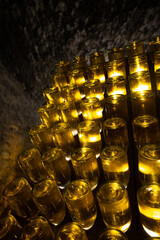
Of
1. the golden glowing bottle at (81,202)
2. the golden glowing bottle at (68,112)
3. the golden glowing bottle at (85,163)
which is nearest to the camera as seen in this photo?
the golden glowing bottle at (81,202)

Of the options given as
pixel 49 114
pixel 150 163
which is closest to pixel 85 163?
pixel 150 163

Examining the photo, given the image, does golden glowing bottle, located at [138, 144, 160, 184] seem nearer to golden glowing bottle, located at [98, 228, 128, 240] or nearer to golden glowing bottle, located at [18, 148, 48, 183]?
golden glowing bottle, located at [98, 228, 128, 240]

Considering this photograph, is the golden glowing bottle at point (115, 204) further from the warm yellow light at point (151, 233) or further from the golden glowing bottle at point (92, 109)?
the golden glowing bottle at point (92, 109)

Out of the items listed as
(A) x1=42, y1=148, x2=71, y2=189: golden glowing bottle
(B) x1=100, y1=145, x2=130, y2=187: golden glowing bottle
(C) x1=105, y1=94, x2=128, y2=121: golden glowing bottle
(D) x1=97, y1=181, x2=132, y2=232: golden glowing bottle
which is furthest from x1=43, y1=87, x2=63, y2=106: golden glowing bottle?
(D) x1=97, y1=181, x2=132, y2=232: golden glowing bottle

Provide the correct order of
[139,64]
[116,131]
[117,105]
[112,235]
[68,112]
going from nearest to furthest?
[112,235] < [116,131] < [117,105] < [68,112] < [139,64]

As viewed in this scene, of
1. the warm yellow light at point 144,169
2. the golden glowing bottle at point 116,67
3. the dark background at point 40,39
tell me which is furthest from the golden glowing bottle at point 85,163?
the golden glowing bottle at point 116,67

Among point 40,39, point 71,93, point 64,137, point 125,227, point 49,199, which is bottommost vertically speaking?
point 125,227

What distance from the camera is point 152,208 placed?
0.49 metres

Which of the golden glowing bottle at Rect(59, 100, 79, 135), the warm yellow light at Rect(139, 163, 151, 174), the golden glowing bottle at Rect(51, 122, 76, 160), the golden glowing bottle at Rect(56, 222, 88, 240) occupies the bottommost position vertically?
the golden glowing bottle at Rect(56, 222, 88, 240)

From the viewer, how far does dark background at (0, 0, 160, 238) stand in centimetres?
99

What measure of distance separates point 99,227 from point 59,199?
164 millimetres

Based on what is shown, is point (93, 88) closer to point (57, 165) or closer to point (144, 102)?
point (144, 102)

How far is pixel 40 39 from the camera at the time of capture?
4.65ft

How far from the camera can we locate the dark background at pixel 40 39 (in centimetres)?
99
